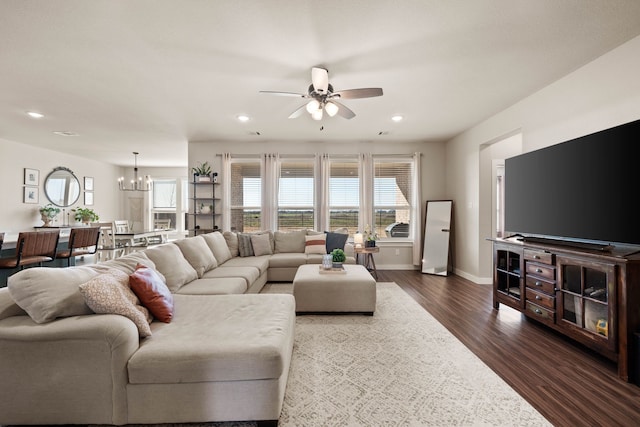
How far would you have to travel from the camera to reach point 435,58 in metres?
2.77

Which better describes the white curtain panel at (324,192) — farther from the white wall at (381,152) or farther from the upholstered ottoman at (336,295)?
the upholstered ottoman at (336,295)

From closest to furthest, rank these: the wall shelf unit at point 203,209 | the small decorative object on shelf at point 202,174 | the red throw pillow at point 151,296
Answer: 1. the red throw pillow at point 151,296
2. the small decorative object on shelf at point 202,174
3. the wall shelf unit at point 203,209

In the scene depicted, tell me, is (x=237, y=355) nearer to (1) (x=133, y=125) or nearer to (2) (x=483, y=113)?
(2) (x=483, y=113)

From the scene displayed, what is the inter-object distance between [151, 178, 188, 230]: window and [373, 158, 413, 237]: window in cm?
640

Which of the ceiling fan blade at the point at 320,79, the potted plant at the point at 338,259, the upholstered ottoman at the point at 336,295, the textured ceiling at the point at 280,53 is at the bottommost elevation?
the upholstered ottoman at the point at 336,295

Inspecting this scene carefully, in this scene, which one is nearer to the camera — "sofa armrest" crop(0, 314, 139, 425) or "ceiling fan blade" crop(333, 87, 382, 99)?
"sofa armrest" crop(0, 314, 139, 425)

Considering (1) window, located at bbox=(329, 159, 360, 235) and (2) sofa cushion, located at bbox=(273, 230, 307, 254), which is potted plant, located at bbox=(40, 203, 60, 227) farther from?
(1) window, located at bbox=(329, 159, 360, 235)

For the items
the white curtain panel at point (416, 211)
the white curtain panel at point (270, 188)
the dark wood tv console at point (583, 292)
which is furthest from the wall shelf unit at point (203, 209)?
the dark wood tv console at point (583, 292)

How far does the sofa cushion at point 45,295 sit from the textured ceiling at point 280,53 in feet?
6.14

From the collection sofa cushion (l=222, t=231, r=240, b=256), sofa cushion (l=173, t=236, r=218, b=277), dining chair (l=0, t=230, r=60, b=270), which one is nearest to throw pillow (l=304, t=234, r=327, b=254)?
sofa cushion (l=222, t=231, r=240, b=256)

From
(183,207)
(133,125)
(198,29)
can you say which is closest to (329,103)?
(198,29)

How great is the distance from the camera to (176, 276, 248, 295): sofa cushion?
2.82 meters

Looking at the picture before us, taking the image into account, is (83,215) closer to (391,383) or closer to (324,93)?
(324,93)

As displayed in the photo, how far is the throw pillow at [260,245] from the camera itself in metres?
5.12
